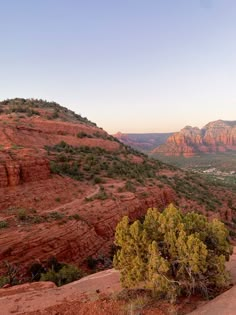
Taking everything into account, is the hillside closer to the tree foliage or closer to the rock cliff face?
the tree foliage

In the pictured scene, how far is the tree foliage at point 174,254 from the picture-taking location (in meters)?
9.30

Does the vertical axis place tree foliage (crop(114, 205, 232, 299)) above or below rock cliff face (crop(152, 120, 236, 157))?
Result: above

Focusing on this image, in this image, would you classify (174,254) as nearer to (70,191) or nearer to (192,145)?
(70,191)

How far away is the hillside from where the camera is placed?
1836 cm

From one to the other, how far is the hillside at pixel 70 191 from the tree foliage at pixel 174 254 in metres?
8.57

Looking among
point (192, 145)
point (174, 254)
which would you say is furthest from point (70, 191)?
point (192, 145)

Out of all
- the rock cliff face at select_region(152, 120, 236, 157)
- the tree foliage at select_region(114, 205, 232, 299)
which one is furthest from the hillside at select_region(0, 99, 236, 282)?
the rock cliff face at select_region(152, 120, 236, 157)

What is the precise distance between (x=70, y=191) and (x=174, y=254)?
18060 millimetres

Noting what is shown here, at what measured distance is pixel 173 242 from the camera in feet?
32.9

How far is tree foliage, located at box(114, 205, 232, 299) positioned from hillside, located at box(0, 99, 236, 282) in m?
8.57

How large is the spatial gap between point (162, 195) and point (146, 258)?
24.2 m

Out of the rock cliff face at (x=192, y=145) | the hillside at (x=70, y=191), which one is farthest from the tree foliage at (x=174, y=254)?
the rock cliff face at (x=192, y=145)

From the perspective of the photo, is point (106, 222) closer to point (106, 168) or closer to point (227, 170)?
point (106, 168)

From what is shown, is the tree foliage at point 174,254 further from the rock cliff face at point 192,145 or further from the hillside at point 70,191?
the rock cliff face at point 192,145
